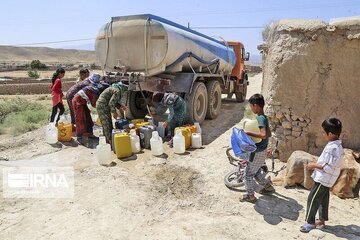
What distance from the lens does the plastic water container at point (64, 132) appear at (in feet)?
24.0

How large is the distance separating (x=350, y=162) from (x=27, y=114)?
9074 millimetres

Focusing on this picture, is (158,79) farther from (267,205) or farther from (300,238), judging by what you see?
(300,238)

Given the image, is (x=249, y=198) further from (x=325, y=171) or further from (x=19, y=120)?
(x=19, y=120)

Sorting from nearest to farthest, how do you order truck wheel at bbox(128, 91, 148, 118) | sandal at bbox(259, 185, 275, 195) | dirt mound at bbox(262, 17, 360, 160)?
sandal at bbox(259, 185, 275, 195), dirt mound at bbox(262, 17, 360, 160), truck wheel at bbox(128, 91, 148, 118)

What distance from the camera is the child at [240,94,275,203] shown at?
4039mm

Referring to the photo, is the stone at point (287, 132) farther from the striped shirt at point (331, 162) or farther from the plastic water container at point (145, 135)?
the plastic water container at point (145, 135)

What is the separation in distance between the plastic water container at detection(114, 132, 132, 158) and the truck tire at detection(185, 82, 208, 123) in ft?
7.33

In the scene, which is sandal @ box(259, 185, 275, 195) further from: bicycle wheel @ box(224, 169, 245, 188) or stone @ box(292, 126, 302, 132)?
stone @ box(292, 126, 302, 132)

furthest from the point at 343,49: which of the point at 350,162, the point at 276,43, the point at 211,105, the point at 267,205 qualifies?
the point at 211,105

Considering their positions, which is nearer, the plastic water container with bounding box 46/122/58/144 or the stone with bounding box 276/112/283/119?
the stone with bounding box 276/112/283/119

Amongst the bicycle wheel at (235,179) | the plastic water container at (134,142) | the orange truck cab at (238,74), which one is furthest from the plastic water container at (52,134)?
the orange truck cab at (238,74)

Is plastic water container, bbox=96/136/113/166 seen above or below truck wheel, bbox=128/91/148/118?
below

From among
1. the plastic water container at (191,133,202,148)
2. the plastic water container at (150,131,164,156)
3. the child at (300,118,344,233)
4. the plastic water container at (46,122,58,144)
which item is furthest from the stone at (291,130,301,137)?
the plastic water container at (46,122,58,144)

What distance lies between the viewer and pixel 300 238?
3.55 m
